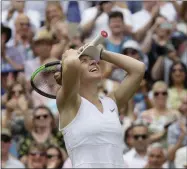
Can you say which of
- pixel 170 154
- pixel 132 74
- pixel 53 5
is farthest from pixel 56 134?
pixel 132 74

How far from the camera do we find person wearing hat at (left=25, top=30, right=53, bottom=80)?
12.3 m

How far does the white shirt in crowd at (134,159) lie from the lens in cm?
1063

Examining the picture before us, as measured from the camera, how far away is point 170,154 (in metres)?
10.8

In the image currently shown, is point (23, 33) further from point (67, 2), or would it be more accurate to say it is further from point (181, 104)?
point (181, 104)

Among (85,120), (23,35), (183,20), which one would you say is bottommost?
(85,120)

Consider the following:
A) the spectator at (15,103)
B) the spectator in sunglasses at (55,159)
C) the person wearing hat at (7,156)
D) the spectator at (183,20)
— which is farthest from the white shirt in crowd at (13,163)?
the spectator at (183,20)

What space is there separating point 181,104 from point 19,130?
85.1 inches

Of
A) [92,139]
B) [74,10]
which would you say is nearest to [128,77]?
[92,139]

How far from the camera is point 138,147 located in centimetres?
1086

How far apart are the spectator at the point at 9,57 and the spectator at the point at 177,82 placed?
2113mm

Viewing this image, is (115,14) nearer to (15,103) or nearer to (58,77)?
(15,103)

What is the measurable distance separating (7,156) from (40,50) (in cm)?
222

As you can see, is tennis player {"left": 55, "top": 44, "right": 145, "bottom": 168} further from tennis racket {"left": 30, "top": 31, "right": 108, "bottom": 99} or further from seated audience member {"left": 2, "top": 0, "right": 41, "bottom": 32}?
seated audience member {"left": 2, "top": 0, "right": 41, "bottom": 32}

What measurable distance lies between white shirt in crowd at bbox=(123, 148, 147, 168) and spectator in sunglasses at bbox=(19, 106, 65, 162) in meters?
0.90
